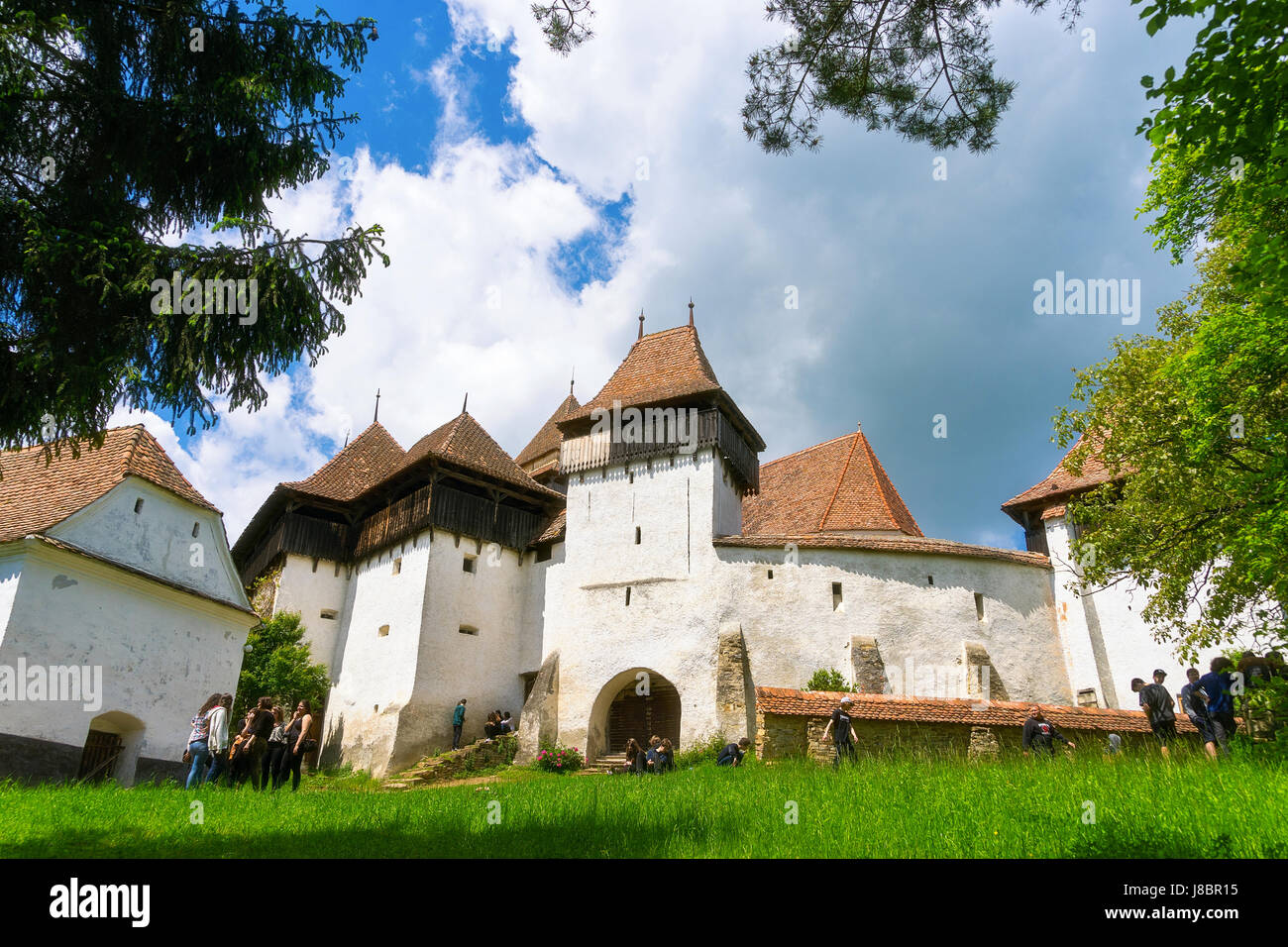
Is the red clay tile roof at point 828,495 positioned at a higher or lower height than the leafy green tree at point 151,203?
higher

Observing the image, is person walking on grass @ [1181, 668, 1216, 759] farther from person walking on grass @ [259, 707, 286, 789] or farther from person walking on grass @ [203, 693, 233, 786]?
person walking on grass @ [203, 693, 233, 786]

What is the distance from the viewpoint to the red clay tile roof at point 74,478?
15359mm

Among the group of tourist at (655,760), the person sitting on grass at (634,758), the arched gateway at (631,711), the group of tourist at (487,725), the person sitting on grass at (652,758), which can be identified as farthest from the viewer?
the group of tourist at (487,725)

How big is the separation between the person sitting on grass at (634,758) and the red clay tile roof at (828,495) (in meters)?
8.42

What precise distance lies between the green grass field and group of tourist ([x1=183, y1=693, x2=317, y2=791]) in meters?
1.56

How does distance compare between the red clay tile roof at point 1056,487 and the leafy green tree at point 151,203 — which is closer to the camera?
the leafy green tree at point 151,203

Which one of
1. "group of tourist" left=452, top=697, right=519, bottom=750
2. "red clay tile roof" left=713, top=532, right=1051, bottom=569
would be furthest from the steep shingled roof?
"group of tourist" left=452, top=697, right=519, bottom=750

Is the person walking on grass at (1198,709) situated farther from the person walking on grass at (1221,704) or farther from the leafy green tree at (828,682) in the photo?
the leafy green tree at (828,682)

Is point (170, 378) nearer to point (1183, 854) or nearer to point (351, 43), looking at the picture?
point (351, 43)

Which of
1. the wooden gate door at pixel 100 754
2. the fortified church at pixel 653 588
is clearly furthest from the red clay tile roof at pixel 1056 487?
the wooden gate door at pixel 100 754

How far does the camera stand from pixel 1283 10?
19.7ft

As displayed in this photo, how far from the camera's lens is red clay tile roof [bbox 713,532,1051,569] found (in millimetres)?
21578
